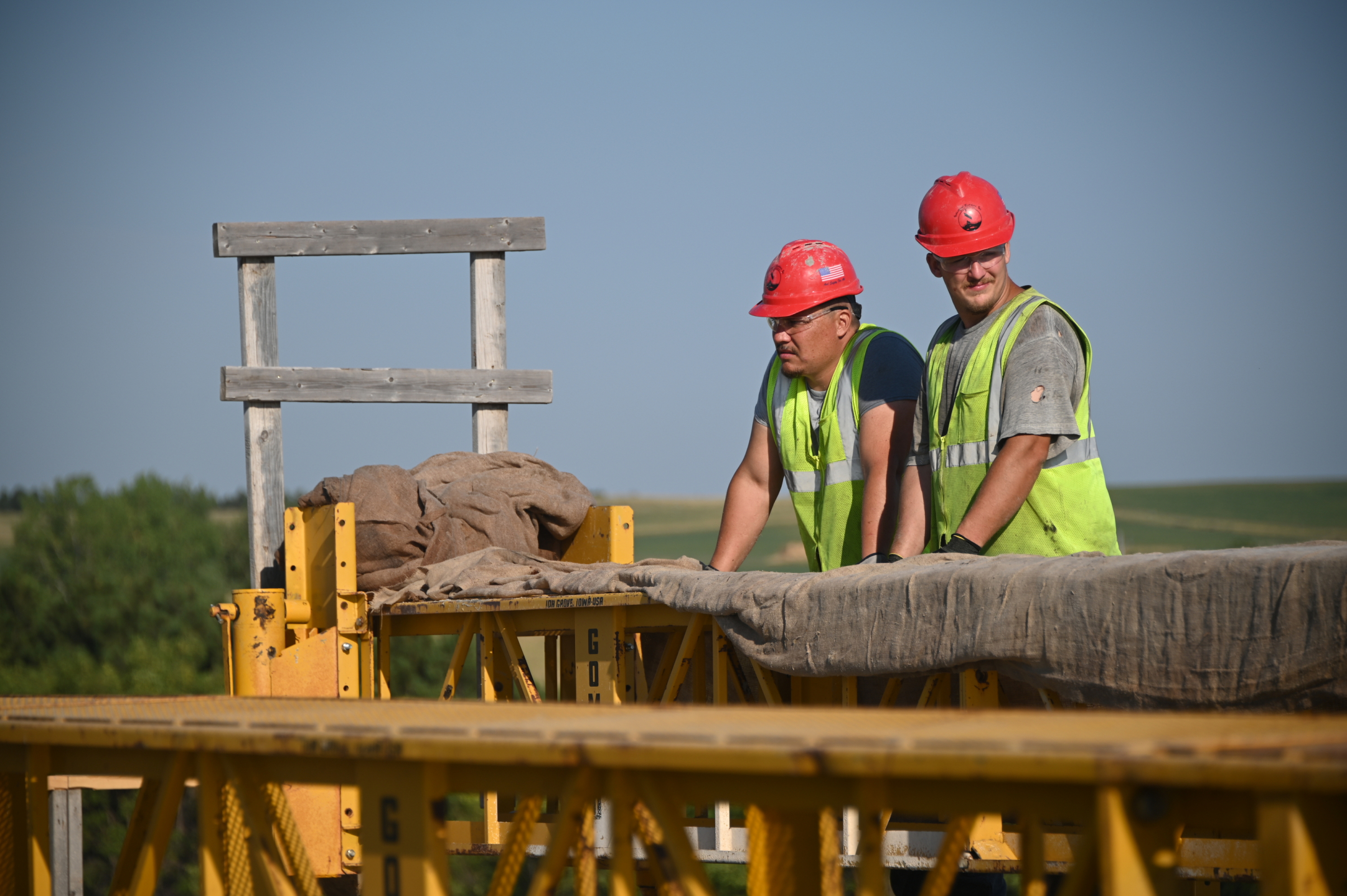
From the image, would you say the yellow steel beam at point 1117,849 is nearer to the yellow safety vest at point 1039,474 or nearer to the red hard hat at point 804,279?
the yellow safety vest at point 1039,474

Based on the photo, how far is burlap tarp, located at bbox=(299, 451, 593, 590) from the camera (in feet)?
21.1

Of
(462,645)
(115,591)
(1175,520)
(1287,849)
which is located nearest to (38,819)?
(462,645)

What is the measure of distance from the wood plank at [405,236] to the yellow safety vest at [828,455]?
2466 mm

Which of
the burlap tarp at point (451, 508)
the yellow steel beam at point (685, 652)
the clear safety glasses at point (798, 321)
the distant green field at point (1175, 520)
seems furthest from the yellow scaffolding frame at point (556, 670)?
the distant green field at point (1175, 520)

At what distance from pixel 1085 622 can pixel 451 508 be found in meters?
3.66

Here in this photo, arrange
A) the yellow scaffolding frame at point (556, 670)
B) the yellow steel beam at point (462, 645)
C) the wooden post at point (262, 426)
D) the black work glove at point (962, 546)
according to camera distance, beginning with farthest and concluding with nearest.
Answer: the wooden post at point (262, 426) < the yellow steel beam at point (462, 645) < the black work glove at point (962, 546) < the yellow scaffolding frame at point (556, 670)

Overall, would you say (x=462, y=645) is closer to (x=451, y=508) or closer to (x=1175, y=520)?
(x=451, y=508)

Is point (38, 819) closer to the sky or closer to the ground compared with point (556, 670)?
closer to the sky

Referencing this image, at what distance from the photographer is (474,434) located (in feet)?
26.2

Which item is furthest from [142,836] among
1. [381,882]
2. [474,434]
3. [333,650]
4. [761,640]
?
[474,434]

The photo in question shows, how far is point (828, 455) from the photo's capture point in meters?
5.83

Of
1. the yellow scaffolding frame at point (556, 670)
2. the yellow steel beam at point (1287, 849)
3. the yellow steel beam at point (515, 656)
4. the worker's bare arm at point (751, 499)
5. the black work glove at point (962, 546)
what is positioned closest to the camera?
the yellow steel beam at point (1287, 849)

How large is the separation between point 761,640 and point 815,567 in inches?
54.3

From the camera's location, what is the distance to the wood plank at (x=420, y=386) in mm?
7844
